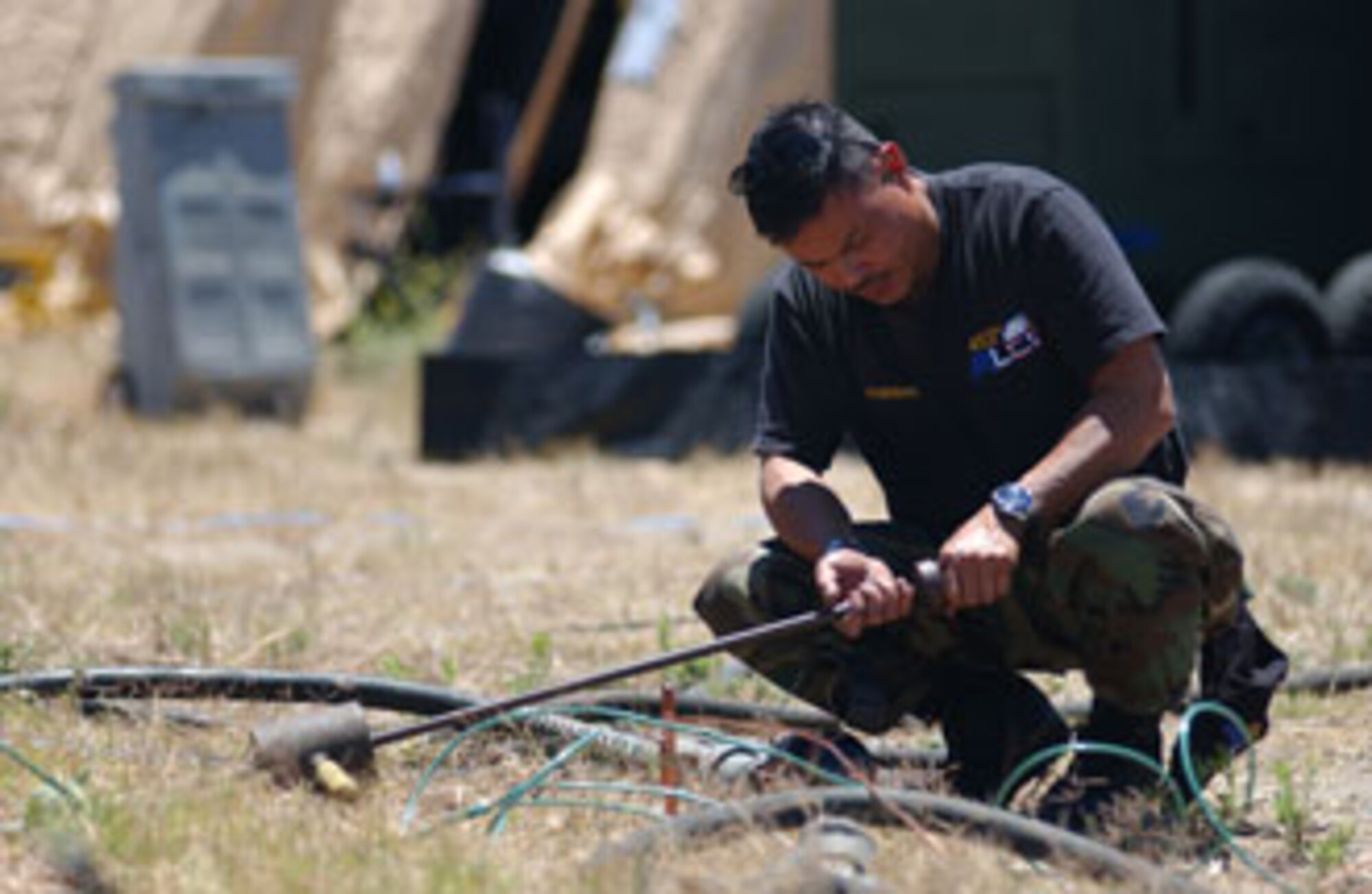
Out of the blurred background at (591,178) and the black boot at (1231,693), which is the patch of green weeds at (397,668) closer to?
the black boot at (1231,693)

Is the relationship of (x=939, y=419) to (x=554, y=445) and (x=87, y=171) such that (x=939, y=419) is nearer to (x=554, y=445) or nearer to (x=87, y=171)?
(x=554, y=445)

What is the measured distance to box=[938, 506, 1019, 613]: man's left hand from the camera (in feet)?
11.1

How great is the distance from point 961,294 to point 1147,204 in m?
6.79

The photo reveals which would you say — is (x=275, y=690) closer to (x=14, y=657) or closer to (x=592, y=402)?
(x=14, y=657)

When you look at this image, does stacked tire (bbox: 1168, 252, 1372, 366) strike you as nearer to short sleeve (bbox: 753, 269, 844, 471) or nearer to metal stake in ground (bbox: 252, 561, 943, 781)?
short sleeve (bbox: 753, 269, 844, 471)

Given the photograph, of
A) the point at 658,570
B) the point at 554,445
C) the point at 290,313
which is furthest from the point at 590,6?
the point at 658,570

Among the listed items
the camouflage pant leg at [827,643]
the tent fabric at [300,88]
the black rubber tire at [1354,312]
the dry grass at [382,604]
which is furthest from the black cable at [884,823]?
the tent fabric at [300,88]

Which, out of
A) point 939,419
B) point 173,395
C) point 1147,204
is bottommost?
point 173,395

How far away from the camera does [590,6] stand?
15.1m

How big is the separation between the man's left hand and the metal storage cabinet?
7.50 m

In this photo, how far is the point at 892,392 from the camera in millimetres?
3715

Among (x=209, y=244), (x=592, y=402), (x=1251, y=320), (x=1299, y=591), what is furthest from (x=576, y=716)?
(x=209, y=244)

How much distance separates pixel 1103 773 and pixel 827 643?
1.60 ft

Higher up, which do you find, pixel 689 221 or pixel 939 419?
pixel 939 419
